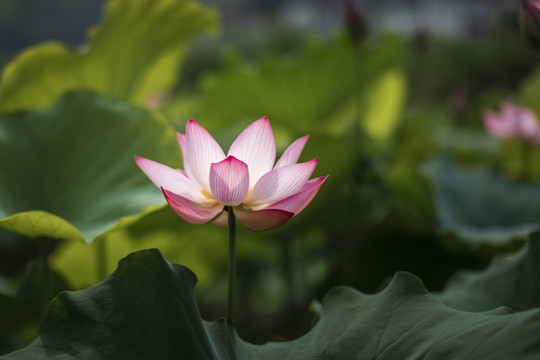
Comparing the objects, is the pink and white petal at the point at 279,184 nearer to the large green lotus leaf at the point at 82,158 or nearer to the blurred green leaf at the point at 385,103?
the large green lotus leaf at the point at 82,158

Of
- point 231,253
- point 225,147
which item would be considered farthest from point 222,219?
point 225,147

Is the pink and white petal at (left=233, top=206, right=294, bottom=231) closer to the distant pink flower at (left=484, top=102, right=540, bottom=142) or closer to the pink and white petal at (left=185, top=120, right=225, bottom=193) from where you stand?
the pink and white petal at (left=185, top=120, right=225, bottom=193)

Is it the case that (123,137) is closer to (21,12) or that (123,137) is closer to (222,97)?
(222,97)

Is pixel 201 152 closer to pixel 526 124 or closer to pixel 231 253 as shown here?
pixel 231 253

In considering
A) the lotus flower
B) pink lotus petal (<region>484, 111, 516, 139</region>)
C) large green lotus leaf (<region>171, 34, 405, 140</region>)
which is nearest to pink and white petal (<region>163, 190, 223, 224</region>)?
the lotus flower

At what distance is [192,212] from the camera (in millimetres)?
453

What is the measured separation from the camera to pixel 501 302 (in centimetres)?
60

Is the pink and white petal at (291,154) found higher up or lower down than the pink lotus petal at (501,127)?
higher up

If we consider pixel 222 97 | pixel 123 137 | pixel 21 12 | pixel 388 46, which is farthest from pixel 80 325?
pixel 21 12

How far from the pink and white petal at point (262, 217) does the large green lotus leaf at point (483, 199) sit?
24.2 inches

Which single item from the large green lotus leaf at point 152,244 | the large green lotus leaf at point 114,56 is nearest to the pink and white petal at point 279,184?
the large green lotus leaf at point 152,244

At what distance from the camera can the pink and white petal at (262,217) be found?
17.7 inches

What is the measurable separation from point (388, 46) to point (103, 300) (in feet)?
3.84

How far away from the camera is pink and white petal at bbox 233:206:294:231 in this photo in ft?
1.47
